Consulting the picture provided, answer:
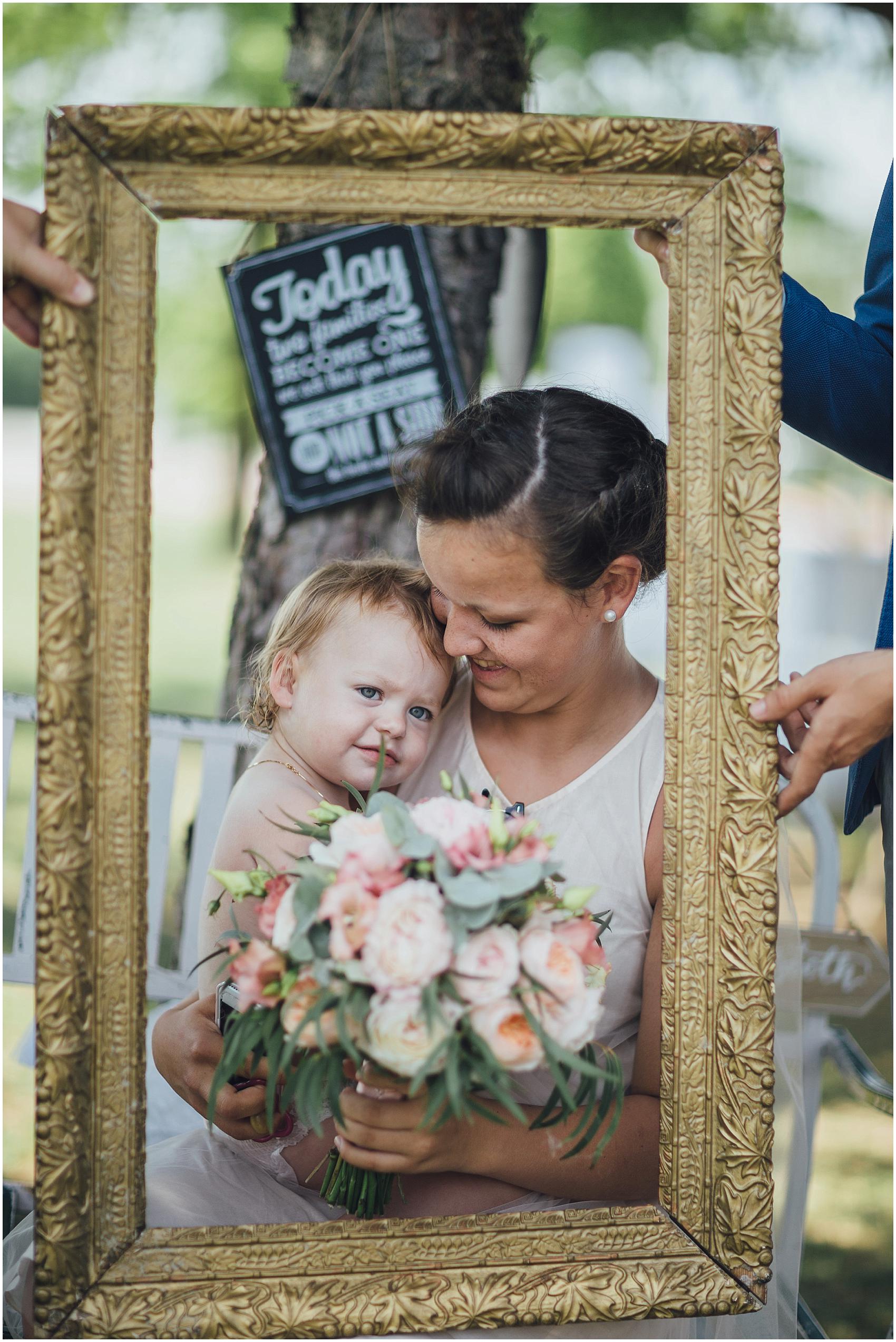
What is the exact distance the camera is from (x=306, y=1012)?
1.12 meters

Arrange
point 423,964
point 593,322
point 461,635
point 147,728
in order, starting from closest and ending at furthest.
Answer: point 423,964 < point 147,728 < point 461,635 < point 593,322

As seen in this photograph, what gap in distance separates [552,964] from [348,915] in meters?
0.23

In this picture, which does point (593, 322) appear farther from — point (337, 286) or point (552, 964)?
point (552, 964)

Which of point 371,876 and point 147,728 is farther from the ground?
point 147,728

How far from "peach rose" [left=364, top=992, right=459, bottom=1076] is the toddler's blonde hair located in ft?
2.06

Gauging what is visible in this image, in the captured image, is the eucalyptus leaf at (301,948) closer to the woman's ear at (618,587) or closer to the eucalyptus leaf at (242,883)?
the eucalyptus leaf at (242,883)

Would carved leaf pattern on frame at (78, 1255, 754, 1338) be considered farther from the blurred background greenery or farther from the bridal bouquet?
the blurred background greenery

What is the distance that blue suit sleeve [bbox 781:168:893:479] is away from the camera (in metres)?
1.48

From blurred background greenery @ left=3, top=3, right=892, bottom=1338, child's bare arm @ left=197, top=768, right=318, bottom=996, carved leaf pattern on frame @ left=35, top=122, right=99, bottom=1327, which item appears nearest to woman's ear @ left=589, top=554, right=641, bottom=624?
blurred background greenery @ left=3, top=3, right=892, bottom=1338

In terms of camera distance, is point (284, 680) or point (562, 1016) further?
point (284, 680)

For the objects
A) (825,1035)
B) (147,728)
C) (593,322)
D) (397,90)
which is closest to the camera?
(147,728)

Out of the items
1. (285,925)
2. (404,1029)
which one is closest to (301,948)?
(285,925)

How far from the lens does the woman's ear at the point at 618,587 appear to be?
156cm

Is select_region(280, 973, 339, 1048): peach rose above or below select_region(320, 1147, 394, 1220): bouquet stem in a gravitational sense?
above
